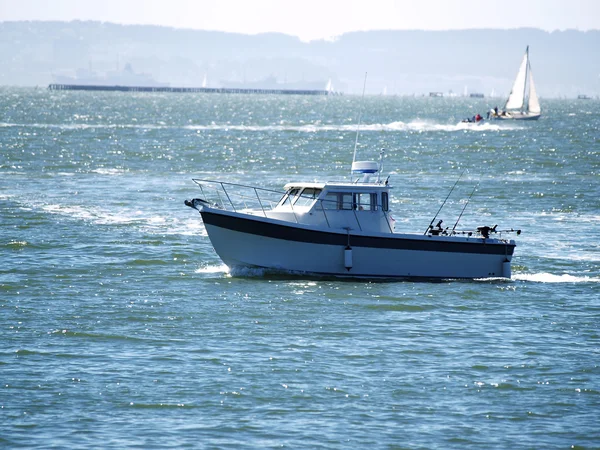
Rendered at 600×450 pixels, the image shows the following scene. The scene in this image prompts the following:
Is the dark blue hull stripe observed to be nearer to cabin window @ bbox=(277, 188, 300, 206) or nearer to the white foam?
cabin window @ bbox=(277, 188, 300, 206)

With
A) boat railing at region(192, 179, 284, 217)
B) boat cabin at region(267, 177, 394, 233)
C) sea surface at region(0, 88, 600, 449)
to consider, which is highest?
boat cabin at region(267, 177, 394, 233)

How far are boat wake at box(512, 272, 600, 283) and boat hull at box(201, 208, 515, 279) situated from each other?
1.61 m

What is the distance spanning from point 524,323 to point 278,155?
58.2m

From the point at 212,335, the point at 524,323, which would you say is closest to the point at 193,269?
the point at 212,335

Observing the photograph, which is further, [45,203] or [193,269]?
[45,203]

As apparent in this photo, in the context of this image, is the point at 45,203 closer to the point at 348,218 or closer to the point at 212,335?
the point at 348,218

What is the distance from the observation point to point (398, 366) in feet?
73.2

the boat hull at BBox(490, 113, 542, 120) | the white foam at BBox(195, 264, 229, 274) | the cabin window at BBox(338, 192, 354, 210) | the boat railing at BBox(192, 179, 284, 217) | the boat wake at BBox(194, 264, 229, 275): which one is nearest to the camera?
the cabin window at BBox(338, 192, 354, 210)

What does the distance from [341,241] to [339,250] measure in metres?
0.30

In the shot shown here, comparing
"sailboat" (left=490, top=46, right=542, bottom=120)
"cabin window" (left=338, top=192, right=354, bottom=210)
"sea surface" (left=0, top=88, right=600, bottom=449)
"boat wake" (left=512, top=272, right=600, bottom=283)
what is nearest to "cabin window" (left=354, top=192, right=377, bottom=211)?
"cabin window" (left=338, top=192, right=354, bottom=210)

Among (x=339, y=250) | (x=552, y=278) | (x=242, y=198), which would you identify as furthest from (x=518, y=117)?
(x=339, y=250)

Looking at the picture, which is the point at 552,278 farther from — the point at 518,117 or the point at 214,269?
the point at 518,117

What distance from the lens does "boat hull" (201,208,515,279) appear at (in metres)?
30.0

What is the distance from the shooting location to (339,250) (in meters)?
30.3
